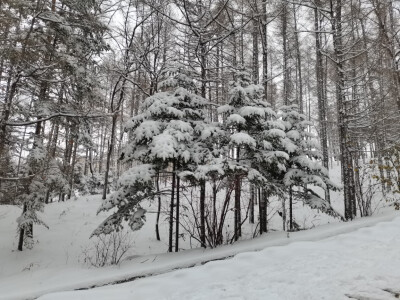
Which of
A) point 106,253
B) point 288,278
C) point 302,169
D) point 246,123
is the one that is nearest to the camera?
point 288,278

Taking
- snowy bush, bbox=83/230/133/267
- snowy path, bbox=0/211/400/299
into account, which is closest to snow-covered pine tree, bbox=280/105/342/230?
snowy path, bbox=0/211/400/299

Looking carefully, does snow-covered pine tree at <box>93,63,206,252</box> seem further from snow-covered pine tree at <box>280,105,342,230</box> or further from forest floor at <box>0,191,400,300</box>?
snow-covered pine tree at <box>280,105,342,230</box>

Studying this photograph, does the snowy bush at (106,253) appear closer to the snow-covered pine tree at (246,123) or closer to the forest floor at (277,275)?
the forest floor at (277,275)

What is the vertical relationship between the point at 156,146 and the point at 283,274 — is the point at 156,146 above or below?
above

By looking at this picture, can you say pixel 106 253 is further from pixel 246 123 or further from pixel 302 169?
pixel 302 169

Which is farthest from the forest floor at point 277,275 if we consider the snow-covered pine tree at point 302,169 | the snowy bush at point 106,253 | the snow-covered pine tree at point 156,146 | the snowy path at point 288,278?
the snow-covered pine tree at point 302,169

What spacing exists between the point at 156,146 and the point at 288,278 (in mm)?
3991

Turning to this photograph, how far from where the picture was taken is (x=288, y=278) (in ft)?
9.58

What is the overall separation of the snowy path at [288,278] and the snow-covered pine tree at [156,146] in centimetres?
308

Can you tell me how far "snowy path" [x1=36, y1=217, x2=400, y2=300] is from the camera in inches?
102

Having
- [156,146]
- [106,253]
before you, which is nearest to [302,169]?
[156,146]

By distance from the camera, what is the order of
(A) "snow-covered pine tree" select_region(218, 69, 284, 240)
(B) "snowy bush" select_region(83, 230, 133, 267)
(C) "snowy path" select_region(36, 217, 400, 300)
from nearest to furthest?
(C) "snowy path" select_region(36, 217, 400, 300) < (B) "snowy bush" select_region(83, 230, 133, 267) < (A) "snow-covered pine tree" select_region(218, 69, 284, 240)

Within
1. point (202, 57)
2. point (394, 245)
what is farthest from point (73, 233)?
point (394, 245)

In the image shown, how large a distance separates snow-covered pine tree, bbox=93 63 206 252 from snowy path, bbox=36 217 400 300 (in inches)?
121
